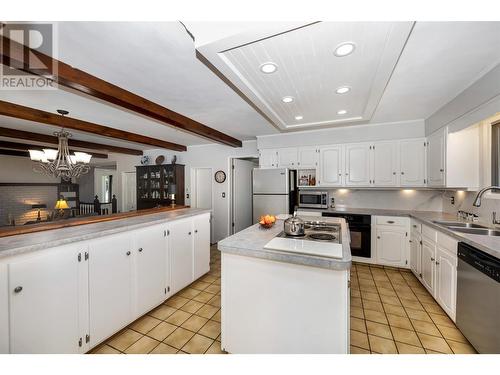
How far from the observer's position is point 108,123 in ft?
10.9

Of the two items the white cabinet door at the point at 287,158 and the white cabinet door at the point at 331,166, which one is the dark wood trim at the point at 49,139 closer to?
the white cabinet door at the point at 287,158

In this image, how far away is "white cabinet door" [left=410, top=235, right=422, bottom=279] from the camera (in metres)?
2.79

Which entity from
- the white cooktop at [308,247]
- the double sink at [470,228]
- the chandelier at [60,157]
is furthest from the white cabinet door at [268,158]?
the chandelier at [60,157]

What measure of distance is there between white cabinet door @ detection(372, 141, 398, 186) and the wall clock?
3.07 m

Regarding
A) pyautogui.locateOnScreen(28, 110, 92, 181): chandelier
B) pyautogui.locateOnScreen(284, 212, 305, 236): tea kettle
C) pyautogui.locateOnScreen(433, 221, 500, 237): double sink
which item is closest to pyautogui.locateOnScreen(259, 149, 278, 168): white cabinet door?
pyautogui.locateOnScreen(284, 212, 305, 236): tea kettle

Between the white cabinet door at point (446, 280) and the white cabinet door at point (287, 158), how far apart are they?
2.40 metres

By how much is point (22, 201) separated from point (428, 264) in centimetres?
911

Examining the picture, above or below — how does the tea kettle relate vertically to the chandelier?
below

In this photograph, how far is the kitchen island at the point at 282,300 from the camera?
4.20ft

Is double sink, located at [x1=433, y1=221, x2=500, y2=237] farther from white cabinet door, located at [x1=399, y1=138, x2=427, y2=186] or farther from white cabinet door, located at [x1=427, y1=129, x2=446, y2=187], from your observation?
white cabinet door, located at [x1=399, y1=138, x2=427, y2=186]

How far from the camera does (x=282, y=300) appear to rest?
1411 millimetres

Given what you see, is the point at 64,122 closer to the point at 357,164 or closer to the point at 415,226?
the point at 357,164

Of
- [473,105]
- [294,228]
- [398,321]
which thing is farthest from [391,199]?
[294,228]
